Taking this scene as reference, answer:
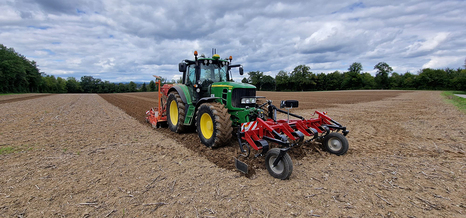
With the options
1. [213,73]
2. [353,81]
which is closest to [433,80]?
[353,81]

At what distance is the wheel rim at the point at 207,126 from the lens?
5344 mm

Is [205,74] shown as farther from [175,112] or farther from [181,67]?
[175,112]

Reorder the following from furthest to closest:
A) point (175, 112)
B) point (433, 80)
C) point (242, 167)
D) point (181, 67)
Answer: point (433, 80), point (175, 112), point (181, 67), point (242, 167)

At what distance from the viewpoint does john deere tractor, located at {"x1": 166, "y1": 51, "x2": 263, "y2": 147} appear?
493 cm

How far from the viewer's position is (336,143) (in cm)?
491

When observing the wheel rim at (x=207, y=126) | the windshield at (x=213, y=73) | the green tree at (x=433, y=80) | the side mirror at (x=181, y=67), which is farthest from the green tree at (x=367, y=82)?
the wheel rim at (x=207, y=126)

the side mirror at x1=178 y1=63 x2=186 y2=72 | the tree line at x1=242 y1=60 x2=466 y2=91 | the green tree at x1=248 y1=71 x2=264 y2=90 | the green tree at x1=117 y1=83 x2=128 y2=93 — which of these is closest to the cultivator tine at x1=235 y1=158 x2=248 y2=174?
the side mirror at x1=178 y1=63 x2=186 y2=72

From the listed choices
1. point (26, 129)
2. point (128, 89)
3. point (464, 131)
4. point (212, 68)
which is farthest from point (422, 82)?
point (128, 89)

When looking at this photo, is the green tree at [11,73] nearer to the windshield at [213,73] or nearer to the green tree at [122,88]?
the green tree at [122,88]

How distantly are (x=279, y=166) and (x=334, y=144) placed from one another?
6.52ft

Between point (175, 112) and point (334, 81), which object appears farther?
point (334, 81)

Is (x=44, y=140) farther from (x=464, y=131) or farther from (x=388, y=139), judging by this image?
(x=464, y=131)

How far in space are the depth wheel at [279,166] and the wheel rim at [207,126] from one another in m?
1.86

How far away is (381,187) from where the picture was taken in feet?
11.0
